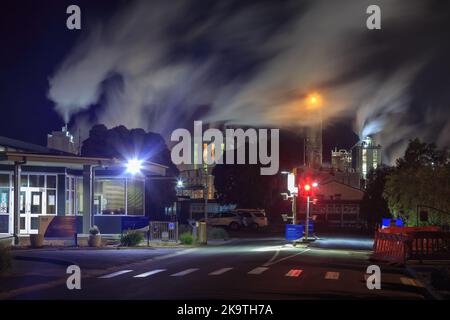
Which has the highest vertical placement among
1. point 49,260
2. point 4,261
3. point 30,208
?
point 30,208

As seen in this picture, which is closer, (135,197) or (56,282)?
(56,282)

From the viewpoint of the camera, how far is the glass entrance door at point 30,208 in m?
36.1

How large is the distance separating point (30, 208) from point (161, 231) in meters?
7.14

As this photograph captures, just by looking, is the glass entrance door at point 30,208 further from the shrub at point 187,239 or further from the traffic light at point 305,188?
the traffic light at point 305,188

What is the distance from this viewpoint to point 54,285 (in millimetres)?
17250

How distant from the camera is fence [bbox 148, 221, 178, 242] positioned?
36.3m

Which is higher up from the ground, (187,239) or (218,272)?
(218,272)

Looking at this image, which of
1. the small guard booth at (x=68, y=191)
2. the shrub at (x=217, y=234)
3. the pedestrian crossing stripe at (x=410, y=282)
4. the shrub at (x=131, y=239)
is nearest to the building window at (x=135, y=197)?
the small guard booth at (x=68, y=191)

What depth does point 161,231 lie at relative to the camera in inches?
1452

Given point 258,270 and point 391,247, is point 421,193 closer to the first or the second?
point 391,247

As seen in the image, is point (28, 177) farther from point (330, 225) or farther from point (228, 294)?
point (330, 225)

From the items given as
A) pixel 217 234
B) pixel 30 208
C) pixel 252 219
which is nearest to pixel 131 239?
pixel 30 208

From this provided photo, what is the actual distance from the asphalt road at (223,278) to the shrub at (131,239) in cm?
488
